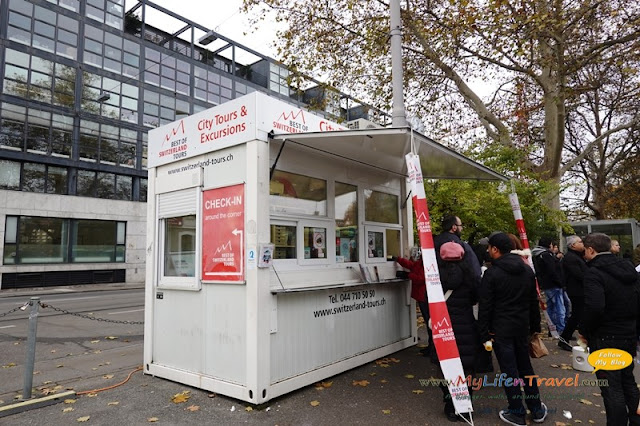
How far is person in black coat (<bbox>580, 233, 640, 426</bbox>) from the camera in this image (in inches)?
137

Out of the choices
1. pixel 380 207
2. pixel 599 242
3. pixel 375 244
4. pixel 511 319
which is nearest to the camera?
pixel 599 242

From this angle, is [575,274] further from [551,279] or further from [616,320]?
[616,320]

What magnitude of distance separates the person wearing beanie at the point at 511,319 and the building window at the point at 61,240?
80.7ft

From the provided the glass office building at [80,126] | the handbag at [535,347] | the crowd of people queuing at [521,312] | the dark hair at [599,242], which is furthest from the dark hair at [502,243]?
the glass office building at [80,126]

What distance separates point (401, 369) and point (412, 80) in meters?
11.1

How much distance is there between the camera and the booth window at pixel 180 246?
5.55 metres

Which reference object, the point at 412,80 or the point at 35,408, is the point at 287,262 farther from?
the point at 412,80

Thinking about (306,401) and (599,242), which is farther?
(306,401)

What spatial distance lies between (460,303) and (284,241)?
2.19 meters

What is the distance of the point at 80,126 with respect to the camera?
24.0 m

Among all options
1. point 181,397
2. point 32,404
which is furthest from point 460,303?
point 32,404

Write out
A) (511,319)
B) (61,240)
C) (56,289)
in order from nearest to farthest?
(511,319) < (56,289) < (61,240)

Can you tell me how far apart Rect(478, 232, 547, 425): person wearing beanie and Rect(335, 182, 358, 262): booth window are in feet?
7.62

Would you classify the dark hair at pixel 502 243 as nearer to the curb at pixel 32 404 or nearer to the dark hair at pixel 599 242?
the dark hair at pixel 599 242
